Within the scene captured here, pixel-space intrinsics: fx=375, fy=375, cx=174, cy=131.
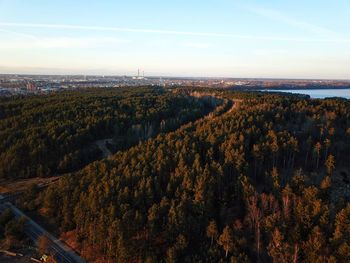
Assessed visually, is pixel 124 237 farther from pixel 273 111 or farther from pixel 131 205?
pixel 273 111

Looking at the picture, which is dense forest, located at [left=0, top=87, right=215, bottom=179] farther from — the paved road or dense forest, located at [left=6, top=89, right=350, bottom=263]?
the paved road

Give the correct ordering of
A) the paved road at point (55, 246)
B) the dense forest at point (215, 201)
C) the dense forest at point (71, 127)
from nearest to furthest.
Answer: the dense forest at point (215, 201) → the paved road at point (55, 246) → the dense forest at point (71, 127)

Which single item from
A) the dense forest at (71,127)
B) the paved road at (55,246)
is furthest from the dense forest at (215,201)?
the dense forest at (71,127)

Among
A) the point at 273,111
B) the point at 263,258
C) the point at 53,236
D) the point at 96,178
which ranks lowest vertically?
the point at 53,236

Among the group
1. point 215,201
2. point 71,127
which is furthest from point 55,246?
point 71,127

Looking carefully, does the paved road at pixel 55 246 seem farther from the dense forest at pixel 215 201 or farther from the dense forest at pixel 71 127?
the dense forest at pixel 71 127

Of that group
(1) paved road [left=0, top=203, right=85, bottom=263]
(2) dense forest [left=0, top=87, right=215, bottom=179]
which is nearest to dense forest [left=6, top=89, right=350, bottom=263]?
(1) paved road [left=0, top=203, right=85, bottom=263]

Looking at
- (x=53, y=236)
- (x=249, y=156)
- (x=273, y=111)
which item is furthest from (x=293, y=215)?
(x=273, y=111)
